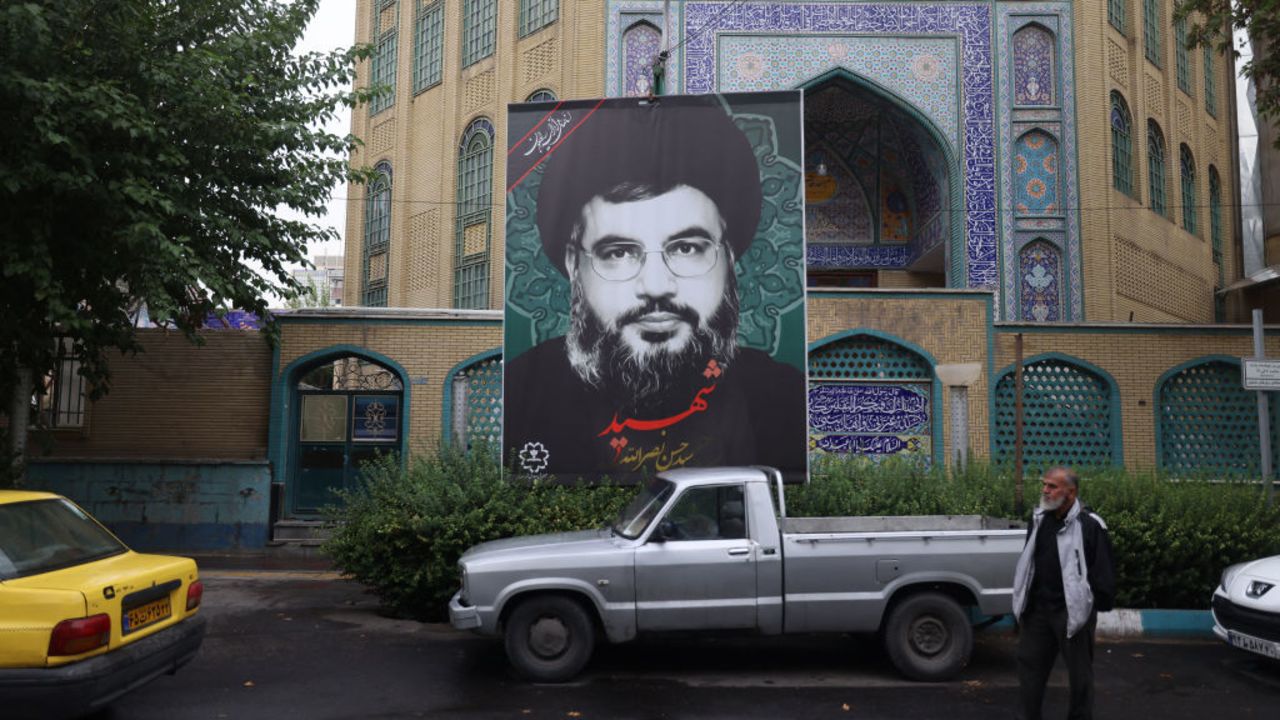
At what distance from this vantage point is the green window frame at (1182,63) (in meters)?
21.4

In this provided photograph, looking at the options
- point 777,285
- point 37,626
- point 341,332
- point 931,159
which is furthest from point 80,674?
point 931,159

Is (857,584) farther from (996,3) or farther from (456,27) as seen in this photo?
(456,27)

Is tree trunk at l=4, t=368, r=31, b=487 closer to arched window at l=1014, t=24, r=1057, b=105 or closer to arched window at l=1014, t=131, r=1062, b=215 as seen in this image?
arched window at l=1014, t=131, r=1062, b=215

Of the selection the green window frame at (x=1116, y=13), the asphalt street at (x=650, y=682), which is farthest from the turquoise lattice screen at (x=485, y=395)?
the green window frame at (x=1116, y=13)

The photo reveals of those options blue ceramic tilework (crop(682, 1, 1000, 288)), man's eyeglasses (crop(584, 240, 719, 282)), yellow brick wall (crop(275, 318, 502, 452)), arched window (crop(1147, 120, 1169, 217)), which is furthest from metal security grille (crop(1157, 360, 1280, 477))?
yellow brick wall (crop(275, 318, 502, 452))

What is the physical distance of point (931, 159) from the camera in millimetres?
18328

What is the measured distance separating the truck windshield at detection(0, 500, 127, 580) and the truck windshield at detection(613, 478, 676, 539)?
3.39 metres

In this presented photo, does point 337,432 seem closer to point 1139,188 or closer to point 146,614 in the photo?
point 146,614

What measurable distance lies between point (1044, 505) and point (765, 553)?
7.03ft

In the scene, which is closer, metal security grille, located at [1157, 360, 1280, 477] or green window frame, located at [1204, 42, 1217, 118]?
metal security grille, located at [1157, 360, 1280, 477]

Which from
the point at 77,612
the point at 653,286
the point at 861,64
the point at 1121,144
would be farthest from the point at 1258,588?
the point at 1121,144

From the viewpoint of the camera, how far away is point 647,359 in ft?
31.5

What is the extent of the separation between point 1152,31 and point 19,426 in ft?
72.6

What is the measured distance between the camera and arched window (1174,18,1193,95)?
21.4 meters
